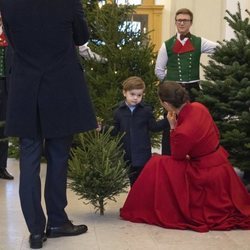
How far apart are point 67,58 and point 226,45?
2378 millimetres

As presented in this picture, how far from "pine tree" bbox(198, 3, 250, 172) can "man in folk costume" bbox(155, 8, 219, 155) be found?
11.9 inches

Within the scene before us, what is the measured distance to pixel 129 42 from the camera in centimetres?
634

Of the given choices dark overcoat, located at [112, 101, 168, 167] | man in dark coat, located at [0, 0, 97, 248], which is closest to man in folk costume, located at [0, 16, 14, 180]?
dark overcoat, located at [112, 101, 168, 167]

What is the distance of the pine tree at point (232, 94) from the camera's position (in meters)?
5.28

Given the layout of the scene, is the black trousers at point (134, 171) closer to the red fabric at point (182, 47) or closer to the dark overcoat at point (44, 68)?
the dark overcoat at point (44, 68)

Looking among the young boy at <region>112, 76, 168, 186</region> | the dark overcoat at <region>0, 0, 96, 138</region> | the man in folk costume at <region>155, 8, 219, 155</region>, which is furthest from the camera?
the man in folk costume at <region>155, 8, 219, 155</region>

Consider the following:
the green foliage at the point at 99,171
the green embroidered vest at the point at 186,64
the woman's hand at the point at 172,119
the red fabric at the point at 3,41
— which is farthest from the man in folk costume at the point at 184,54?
the red fabric at the point at 3,41

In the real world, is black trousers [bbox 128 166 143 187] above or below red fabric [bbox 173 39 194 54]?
below

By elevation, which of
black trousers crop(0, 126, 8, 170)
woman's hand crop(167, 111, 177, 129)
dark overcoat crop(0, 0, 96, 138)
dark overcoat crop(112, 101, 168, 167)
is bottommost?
black trousers crop(0, 126, 8, 170)

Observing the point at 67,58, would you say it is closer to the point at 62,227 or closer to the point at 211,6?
the point at 62,227

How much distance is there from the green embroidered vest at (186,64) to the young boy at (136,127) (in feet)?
3.53

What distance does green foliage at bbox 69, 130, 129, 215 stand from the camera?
4426 millimetres

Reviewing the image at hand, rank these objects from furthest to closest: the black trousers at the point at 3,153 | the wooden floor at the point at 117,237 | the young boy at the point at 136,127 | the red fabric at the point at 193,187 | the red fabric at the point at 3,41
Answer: the black trousers at the point at 3,153 < the red fabric at the point at 3,41 < the young boy at the point at 136,127 < the red fabric at the point at 193,187 < the wooden floor at the point at 117,237

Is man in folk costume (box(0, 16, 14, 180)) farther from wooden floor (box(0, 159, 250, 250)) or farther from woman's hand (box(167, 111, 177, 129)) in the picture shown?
woman's hand (box(167, 111, 177, 129))
